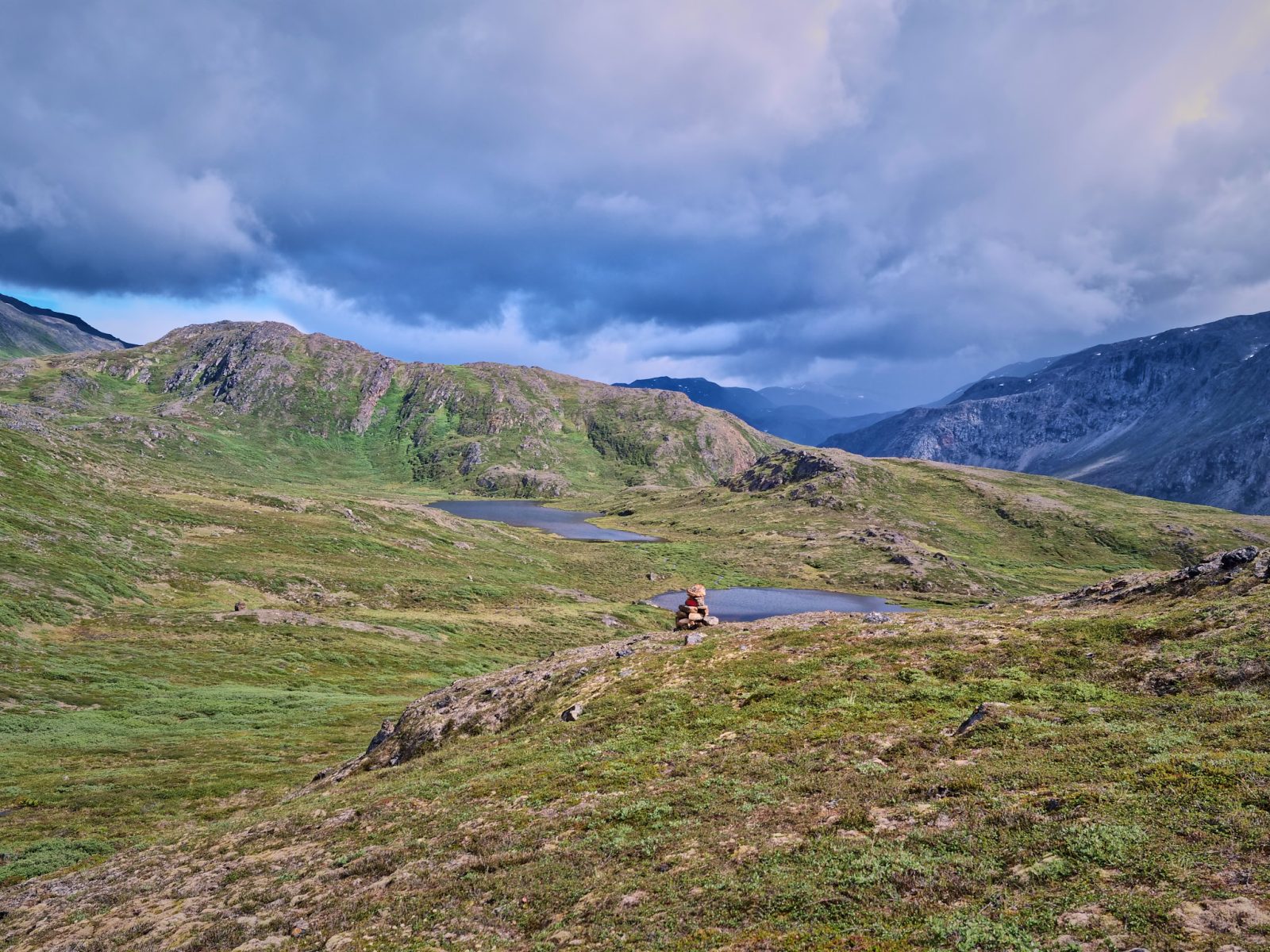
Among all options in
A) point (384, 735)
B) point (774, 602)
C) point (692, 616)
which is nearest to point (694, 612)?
point (692, 616)

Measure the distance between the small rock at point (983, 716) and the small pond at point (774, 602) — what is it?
103889mm

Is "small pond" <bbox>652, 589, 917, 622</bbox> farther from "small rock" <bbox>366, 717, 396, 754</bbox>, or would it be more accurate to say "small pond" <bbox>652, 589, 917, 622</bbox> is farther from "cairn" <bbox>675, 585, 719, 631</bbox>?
"small rock" <bbox>366, 717, 396, 754</bbox>

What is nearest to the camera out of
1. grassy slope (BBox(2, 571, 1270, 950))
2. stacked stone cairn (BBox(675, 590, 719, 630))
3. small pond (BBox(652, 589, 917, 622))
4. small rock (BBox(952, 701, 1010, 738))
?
grassy slope (BBox(2, 571, 1270, 950))

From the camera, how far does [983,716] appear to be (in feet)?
72.0

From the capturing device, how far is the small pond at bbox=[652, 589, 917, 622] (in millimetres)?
137250

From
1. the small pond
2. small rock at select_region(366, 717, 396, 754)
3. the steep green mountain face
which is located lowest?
the small pond

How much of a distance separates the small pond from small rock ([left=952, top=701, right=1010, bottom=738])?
341 feet

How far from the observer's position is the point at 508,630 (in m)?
97.5

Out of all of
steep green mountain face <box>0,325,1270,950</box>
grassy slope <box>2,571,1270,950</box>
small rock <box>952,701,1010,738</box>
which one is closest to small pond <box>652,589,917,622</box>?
steep green mountain face <box>0,325,1270,950</box>

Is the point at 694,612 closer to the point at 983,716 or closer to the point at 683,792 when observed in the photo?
the point at 683,792

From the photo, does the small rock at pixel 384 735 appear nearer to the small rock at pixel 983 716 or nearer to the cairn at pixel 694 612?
the cairn at pixel 694 612

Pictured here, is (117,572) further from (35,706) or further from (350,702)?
(350,702)

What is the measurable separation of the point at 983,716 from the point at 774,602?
13237 centimetres

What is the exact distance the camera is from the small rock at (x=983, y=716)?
2152 cm
